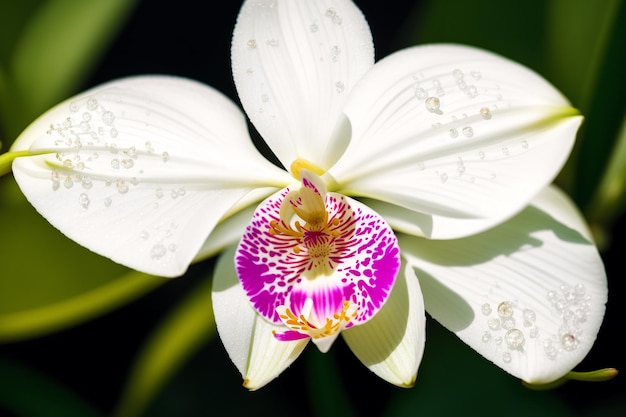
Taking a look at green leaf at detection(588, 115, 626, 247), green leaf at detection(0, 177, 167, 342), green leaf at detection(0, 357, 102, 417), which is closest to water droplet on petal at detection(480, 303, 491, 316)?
green leaf at detection(588, 115, 626, 247)

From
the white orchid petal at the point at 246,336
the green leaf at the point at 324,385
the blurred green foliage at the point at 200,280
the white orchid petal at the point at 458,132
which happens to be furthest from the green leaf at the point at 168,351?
the white orchid petal at the point at 458,132

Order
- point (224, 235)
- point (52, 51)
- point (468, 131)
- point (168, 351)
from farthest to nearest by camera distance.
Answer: point (52, 51)
point (168, 351)
point (224, 235)
point (468, 131)

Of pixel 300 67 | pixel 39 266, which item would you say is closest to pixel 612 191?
pixel 300 67

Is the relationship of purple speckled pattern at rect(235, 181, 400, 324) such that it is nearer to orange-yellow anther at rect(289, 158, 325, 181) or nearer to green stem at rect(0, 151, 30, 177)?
orange-yellow anther at rect(289, 158, 325, 181)

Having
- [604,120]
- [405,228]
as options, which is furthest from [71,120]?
[604,120]

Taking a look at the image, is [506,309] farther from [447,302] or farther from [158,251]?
[158,251]

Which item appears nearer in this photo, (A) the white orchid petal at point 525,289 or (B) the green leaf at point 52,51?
(A) the white orchid petal at point 525,289

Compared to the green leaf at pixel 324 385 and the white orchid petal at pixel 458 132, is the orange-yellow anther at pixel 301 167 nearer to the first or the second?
the white orchid petal at pixel 458 132
